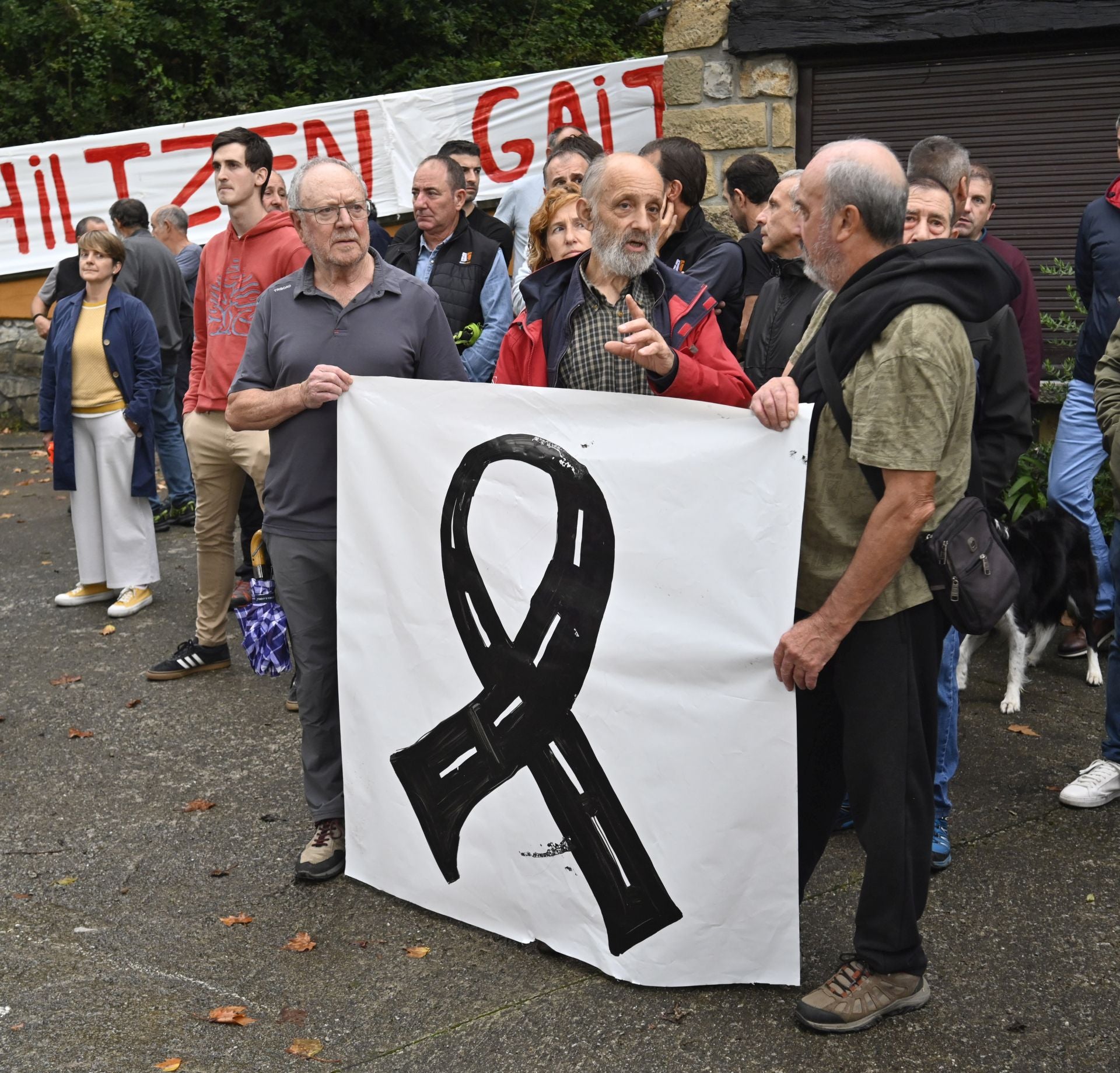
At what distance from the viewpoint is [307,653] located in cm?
417

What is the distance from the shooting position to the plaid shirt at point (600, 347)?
11.8 ft

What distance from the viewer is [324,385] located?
3848 mm

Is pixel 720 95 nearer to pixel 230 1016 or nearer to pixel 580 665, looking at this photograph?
pixel 580 665

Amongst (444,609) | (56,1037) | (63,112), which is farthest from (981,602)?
(63,112)

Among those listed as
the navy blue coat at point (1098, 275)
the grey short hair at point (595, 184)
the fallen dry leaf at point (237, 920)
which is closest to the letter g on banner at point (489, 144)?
the navy blue coat at point (1098, 275)

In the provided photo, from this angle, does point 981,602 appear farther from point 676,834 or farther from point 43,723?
point 43,723

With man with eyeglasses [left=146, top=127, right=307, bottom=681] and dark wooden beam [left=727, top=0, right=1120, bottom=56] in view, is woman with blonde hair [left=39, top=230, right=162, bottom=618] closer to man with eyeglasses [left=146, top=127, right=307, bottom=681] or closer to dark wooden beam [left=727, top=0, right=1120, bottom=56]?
man with eyeglasses [left=146, top=127, right=307, bottom=681]

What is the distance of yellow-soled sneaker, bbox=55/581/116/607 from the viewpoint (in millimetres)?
7465

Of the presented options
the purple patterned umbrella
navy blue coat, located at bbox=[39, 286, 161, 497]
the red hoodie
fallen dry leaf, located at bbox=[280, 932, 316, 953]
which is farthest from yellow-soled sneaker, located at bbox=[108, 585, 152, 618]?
fallen dry leaf, located at bbox=[280, 932, 316, 953]

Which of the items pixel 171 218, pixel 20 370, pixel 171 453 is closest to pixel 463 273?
pixel 171 453

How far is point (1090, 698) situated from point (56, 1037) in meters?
4.31

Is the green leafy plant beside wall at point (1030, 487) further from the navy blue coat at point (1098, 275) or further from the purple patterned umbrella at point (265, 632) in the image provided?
the purple patterned umbrella at point (265, 632)

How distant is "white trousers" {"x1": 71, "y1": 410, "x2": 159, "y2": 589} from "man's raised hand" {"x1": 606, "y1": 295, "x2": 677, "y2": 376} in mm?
4691

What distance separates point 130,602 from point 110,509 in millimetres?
544
